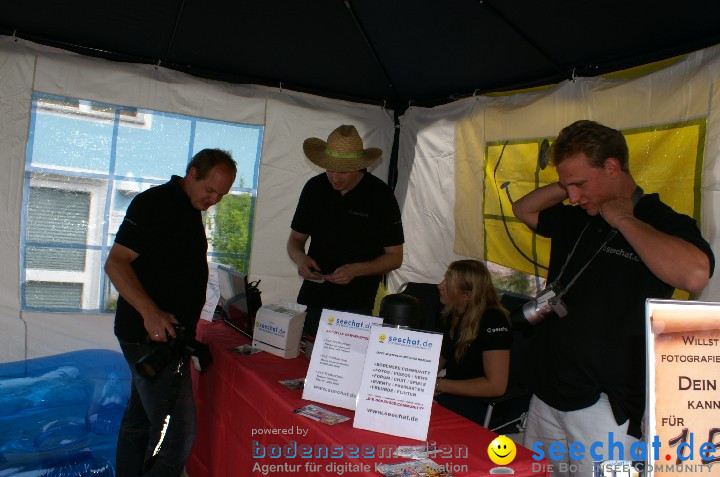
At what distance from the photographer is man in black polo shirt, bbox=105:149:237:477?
2.03 metres

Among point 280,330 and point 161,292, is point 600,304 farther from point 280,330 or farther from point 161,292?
point 161,292

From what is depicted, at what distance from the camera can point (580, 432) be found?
161 cm

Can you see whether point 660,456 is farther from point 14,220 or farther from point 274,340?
point 14,220

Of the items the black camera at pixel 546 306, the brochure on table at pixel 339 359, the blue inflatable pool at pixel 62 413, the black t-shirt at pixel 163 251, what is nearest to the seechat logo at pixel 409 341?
the brochure on table at pixel 339 359

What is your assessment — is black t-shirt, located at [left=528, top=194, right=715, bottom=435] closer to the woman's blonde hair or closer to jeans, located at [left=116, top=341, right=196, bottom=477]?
the woman's blonde hair

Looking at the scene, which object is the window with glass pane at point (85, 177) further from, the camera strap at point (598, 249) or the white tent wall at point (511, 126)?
the camera strap at point (598, 249)

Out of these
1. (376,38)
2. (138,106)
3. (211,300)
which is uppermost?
(376,38)

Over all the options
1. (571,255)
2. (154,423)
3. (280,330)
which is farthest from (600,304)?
(154,423)

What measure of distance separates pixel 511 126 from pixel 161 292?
6.77 ft

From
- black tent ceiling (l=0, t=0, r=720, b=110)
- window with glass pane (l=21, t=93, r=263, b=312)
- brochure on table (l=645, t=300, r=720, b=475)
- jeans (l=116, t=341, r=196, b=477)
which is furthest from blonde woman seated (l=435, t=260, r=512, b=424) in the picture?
window with glass pane (l=21, t=93, r=263, b=312)

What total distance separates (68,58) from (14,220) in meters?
0.99

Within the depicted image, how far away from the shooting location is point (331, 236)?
8.96ft

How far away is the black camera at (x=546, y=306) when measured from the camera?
5.33 ft

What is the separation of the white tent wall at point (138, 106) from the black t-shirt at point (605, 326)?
8.03ft
